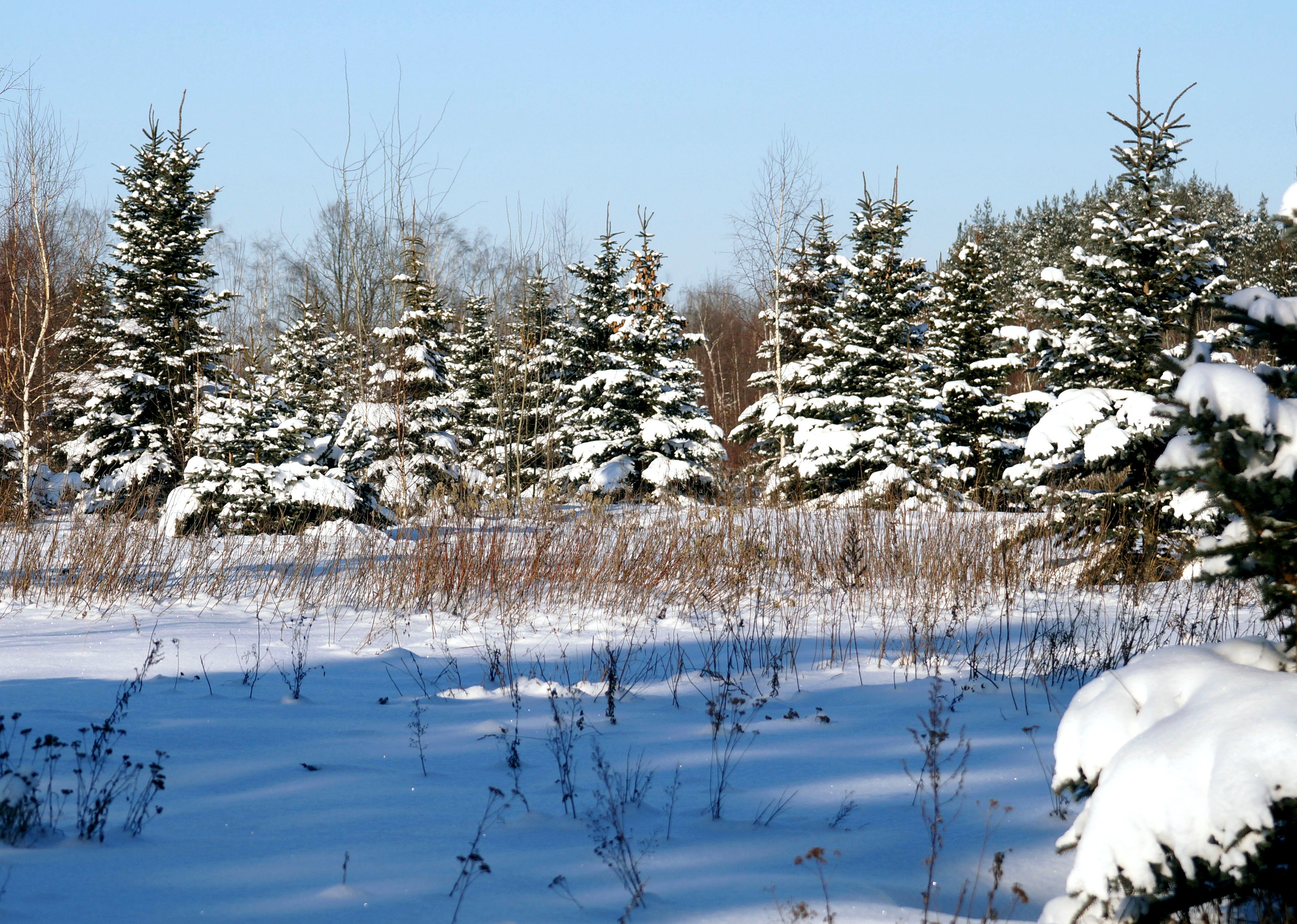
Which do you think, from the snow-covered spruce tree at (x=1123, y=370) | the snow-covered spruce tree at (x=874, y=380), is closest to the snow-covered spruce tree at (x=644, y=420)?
the snow-covered spruce tree at (x=874, y=380)

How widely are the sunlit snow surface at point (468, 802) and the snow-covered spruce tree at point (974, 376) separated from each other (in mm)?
15615

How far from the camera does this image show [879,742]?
4.00 meters

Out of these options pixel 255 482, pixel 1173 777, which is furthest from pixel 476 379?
pixel 1173 777

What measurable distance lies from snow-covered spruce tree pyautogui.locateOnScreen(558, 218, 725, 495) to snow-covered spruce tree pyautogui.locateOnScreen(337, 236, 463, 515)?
3255mm

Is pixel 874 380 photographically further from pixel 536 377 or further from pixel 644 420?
pixel 536 377

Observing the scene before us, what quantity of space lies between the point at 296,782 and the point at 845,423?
57.3ft

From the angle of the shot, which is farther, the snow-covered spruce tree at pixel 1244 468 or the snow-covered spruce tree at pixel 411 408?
the snow-covered spruce tree at pixel 411 408

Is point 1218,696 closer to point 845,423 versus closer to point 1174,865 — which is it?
point 1174,865

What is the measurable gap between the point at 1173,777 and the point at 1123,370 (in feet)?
29.3

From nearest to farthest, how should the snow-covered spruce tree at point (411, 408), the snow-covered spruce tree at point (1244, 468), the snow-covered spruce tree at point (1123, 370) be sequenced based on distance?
1. the snow-covered spruce tree at point (1244, 468)
2. the snow-covered spruce tree at point (1123, 370)
3. the snow-covered spruce tree at point (411, 408)

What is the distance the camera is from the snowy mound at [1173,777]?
1782mm

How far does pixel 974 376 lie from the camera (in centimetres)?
2036

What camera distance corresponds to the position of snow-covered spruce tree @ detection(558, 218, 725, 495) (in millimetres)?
19781

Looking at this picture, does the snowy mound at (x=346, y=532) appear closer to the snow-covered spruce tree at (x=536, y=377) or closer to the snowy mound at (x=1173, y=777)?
the snow-covered spruce tree at (x=536, y=377)
